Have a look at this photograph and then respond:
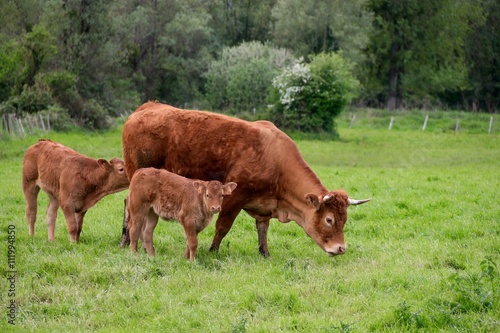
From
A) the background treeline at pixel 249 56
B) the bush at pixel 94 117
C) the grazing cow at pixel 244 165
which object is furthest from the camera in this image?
the background treeline at pixel 249 56

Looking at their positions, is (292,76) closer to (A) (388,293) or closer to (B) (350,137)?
(B) (350,137)

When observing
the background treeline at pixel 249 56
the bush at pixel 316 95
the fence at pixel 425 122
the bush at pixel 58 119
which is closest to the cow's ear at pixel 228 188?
the background treeline at pixel 249 56

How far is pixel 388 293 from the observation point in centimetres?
882

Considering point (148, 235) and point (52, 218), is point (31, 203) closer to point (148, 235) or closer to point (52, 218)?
point (52, 218)

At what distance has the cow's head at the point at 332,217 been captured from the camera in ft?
34.8

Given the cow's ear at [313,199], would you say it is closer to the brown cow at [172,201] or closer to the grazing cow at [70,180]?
the brown cow at [172,201]

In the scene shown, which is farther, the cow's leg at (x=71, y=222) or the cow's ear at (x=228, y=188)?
the cow's leg at (x=71, y=222)

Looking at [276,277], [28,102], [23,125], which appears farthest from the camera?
[28,102]

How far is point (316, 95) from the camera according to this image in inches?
1670

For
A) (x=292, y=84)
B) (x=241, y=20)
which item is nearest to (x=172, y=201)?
(x=292, y=84)

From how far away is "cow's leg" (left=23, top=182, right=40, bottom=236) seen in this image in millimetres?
12516

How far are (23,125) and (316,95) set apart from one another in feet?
58.9

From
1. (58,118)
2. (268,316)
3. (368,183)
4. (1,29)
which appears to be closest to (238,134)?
(268,316)

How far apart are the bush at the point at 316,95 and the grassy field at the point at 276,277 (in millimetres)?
25154
